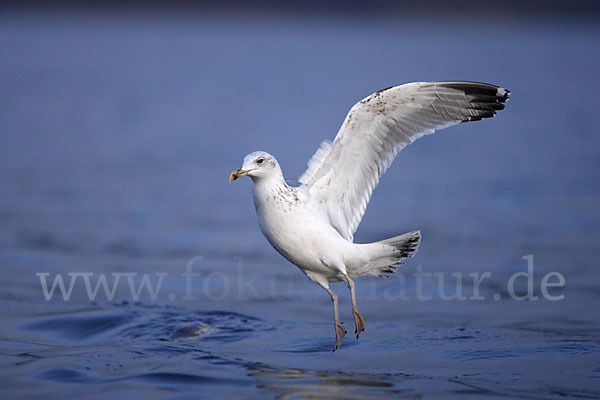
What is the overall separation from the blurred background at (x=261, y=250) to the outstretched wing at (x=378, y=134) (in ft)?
4.33

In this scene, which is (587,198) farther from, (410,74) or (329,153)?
(410,74)

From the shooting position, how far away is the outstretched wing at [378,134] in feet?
25.2

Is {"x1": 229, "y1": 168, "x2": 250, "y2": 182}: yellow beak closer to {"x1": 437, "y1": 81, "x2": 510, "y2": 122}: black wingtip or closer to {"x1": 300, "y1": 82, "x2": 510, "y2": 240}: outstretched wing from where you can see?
{"x1": 300, "y1": 82, "x2": 510, "y2": 240}: outstretched wing

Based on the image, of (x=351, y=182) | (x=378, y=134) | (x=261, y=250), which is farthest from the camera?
(x=261, y=250)

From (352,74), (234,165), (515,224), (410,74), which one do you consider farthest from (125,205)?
(352,74)

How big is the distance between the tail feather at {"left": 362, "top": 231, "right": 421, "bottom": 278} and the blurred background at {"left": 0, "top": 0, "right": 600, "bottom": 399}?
703mm

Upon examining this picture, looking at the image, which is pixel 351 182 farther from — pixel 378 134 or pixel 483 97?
pixel 483 97

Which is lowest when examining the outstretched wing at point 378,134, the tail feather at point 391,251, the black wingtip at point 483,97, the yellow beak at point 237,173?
the tail feather at point 391,251

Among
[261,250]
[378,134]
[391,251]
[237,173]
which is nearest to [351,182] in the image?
[378,134]

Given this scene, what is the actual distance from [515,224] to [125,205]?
20.2 ft

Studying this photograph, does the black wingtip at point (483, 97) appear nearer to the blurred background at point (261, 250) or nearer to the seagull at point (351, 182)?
the seagull at point (351, 182)

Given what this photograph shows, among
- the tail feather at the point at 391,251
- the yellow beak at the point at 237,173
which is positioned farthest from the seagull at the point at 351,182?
the yellow beak at the point at 237,173

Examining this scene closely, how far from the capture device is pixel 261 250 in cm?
1201

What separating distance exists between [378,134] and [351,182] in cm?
51
